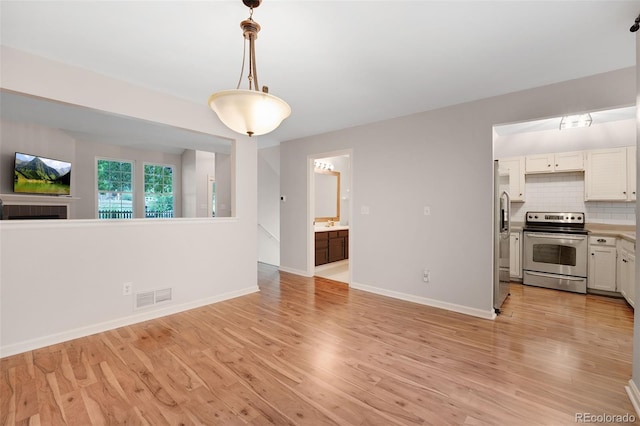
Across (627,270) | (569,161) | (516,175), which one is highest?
(569,161)

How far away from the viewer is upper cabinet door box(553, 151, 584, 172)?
443 centimetres

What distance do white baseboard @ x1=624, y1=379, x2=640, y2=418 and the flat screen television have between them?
7648mm

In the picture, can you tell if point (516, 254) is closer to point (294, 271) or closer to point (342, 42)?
point (294, 271)

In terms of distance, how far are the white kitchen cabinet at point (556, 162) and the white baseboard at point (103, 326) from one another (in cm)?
535

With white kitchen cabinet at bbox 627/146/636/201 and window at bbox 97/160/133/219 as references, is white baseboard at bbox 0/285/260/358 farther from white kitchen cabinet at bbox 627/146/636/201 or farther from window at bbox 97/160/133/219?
white kitchen cabinet at bbox 627/146/636/201

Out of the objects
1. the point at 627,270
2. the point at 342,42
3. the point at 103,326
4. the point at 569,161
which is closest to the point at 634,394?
the point at 627,270

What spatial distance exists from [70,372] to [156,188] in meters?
6.12

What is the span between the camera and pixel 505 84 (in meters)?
2.92

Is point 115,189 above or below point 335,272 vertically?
above

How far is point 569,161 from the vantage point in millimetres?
4496

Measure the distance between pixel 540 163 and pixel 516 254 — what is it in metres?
1.61

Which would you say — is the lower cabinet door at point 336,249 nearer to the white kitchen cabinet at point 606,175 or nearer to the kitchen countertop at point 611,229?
the kitchen countertop at point 611,229

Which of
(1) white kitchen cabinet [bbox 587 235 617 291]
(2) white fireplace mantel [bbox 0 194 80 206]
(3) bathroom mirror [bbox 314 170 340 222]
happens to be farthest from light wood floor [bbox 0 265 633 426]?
(3) bathroom mirror [bbox 314 170 340 222]

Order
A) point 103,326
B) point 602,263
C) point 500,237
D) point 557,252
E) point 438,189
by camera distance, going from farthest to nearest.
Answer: point 557,252, point 602,263, point 438,189, point 500,237, point 103,326
